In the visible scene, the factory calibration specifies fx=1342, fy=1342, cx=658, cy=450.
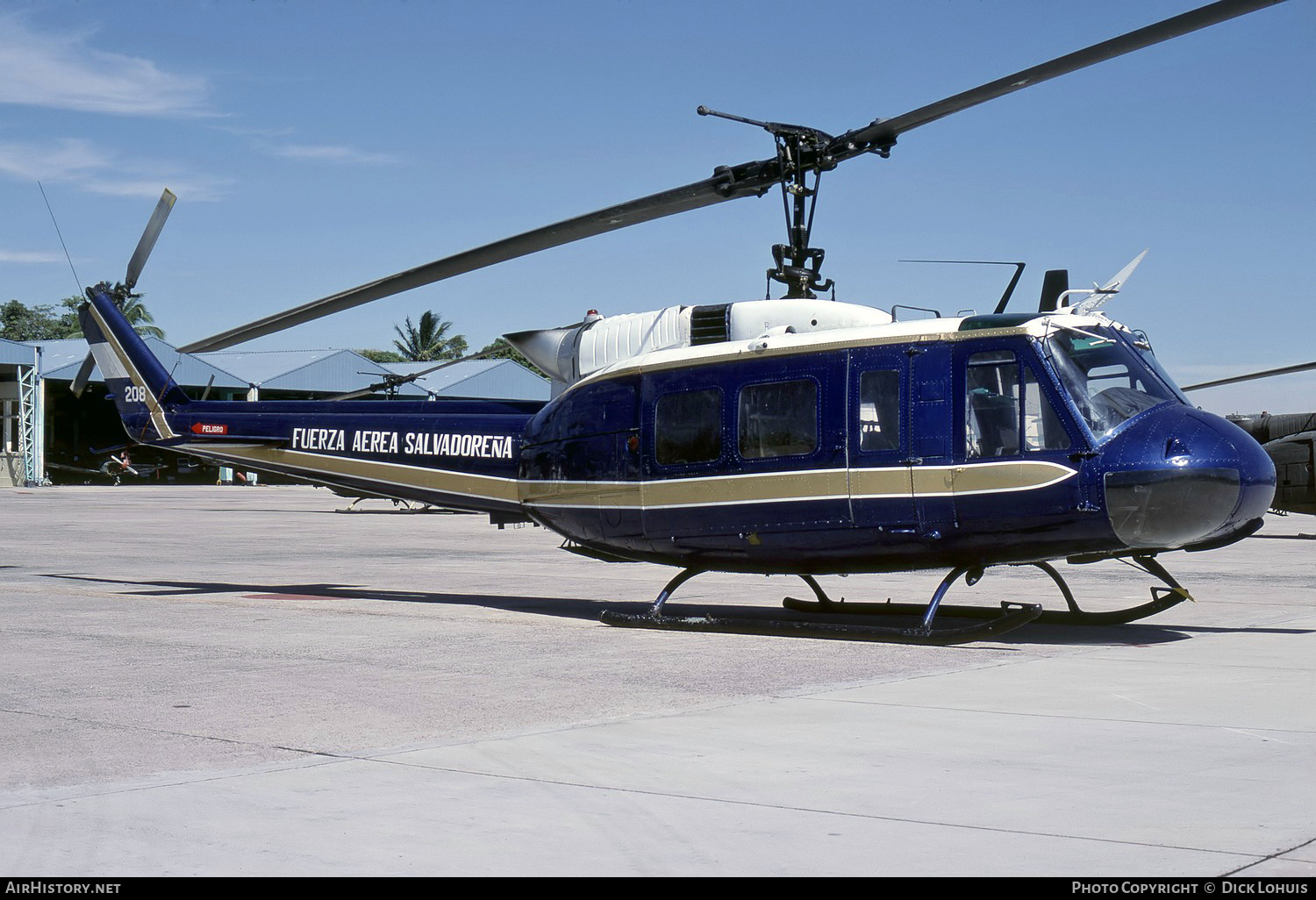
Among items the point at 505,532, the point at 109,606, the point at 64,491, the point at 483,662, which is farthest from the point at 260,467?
the point at 64,491

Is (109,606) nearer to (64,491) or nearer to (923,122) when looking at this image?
(923,122)

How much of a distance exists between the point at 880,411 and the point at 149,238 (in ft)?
32.0

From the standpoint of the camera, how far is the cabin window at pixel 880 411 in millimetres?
10883

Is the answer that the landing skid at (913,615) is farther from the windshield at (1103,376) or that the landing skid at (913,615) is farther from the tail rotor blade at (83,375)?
the tail rotor blade at (83,375)

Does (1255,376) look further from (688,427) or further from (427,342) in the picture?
(427,342)

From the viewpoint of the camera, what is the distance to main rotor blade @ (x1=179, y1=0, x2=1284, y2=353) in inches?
385

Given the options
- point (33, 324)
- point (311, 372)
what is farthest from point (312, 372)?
point (33, 324)

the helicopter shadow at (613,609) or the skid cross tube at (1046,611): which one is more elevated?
the skid cross tube at (1046,611)

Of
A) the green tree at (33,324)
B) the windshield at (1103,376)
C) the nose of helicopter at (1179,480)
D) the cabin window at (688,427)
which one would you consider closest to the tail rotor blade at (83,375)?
the cabin window at (688,427)

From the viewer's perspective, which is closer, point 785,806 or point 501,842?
point 501,842

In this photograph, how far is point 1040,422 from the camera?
10.4 meters

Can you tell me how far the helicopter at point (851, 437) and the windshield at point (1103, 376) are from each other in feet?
0.06

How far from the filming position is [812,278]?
471 inches

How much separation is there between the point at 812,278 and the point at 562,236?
226 centimetres
